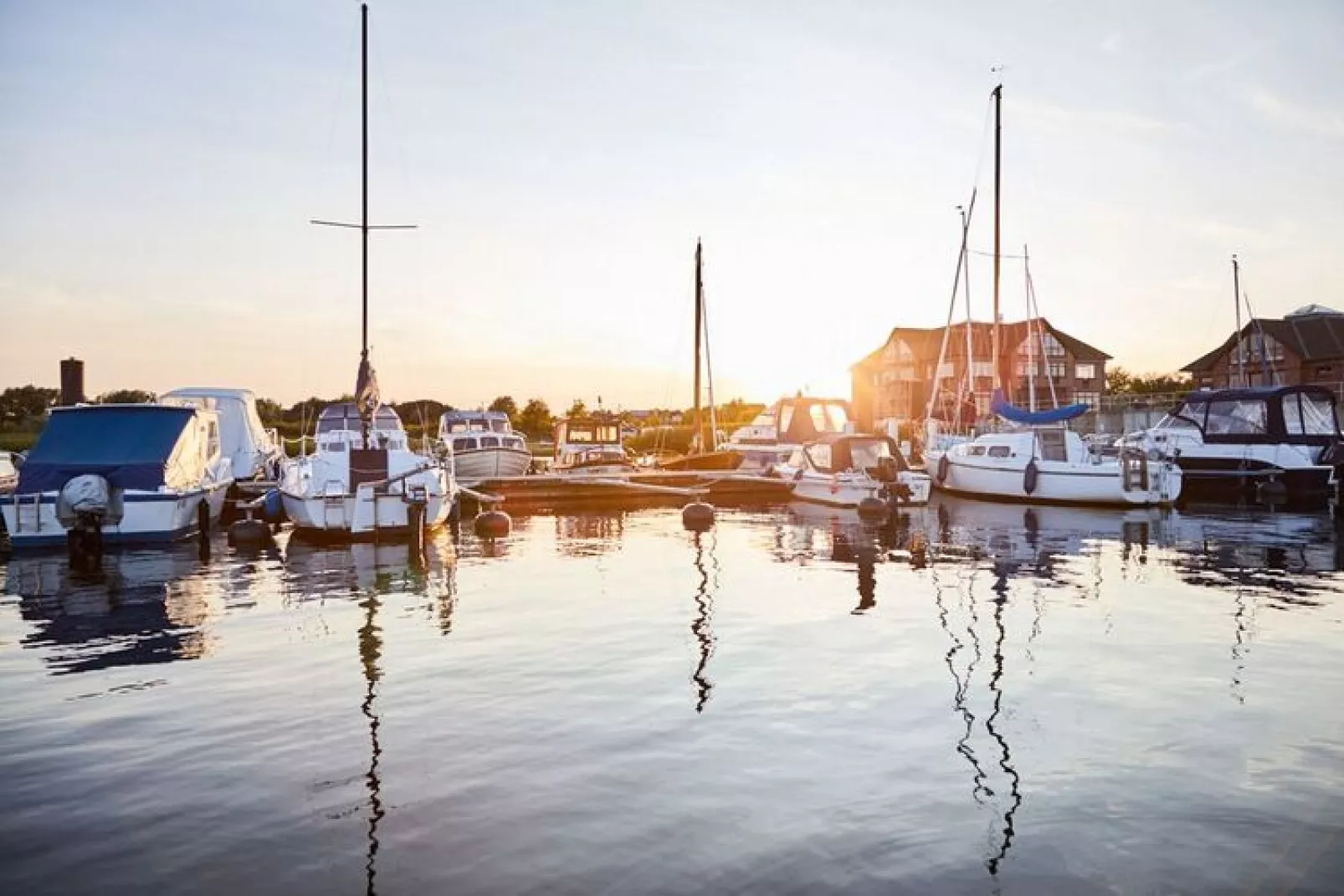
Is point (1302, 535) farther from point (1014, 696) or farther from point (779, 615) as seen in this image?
point (1014, 696)

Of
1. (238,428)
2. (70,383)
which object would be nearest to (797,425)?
(238,428)

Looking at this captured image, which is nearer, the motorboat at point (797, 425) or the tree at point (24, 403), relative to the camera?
the motorboat at point (797, 425)

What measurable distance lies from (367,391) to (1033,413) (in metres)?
26.0

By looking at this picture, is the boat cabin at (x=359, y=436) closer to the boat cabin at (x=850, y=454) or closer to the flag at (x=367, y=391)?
the flag at (x=367, y=391)

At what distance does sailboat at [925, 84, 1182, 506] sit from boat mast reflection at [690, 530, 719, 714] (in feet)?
55.3

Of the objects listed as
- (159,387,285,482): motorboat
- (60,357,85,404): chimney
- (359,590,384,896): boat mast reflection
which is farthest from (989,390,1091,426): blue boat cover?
(60,357,85,404): chimney

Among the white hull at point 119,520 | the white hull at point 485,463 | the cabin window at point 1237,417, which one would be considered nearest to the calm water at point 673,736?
the white hull at point 119,520

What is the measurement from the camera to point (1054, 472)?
36.9m

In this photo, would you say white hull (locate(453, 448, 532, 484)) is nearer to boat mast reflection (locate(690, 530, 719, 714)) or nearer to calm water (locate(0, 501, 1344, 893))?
boat mast reflection (locate(690, 530, 719, 714))

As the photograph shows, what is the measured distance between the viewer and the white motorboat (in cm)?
3544

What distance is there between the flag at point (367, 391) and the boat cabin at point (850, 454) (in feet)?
54.9

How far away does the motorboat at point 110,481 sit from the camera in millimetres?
24016

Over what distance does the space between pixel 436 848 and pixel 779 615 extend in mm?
9678

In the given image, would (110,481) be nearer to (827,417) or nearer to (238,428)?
(238,428)
